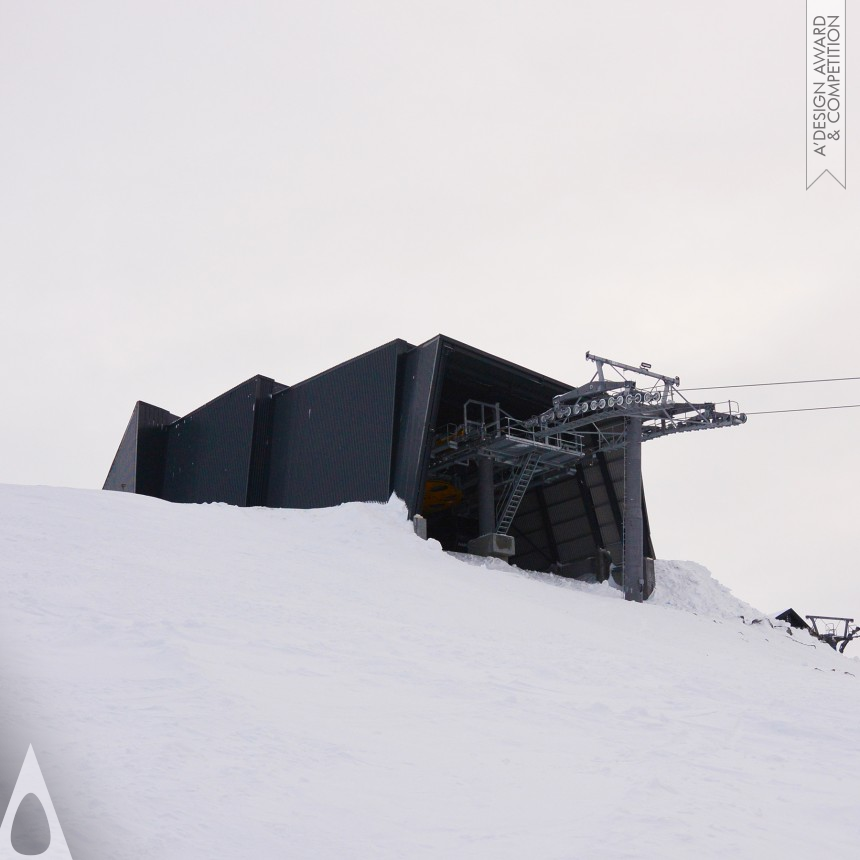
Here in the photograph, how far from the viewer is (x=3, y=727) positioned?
780cm

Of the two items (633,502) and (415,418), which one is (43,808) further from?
(633,502)

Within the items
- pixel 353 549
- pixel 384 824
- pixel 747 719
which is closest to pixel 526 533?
pixel 353 549

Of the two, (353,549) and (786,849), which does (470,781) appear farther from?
(353,549)

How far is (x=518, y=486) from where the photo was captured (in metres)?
35.5

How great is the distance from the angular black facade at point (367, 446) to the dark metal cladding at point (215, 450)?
6 centimetres

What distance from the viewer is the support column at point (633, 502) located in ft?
108

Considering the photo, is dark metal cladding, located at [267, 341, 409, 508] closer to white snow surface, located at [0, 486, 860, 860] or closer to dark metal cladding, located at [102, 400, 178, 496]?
dark metal cladding, located at [102, 400, 178, 496]

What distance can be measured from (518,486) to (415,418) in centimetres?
696

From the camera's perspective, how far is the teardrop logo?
593 cm

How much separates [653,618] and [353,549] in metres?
8.27

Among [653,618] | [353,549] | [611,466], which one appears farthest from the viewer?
[611,466]

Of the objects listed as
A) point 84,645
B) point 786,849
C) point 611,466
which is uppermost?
point 611,466

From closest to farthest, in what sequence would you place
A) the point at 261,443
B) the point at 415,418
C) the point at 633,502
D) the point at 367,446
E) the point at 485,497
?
the point at 415,418
the point at 367,446
the point at 633,502
the point at 485,497
the point at 261,443

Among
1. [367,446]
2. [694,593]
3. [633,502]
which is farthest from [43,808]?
[694,593]
